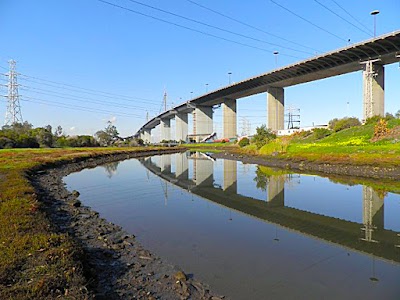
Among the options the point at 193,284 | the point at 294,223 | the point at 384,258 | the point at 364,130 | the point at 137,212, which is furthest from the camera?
the point at 364,130

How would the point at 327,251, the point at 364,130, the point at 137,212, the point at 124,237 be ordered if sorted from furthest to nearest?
1. the point at 364,130
2. the point at 137,212
3. the point at 124,237
4. the point at 327,251

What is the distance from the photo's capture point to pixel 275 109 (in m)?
84.5

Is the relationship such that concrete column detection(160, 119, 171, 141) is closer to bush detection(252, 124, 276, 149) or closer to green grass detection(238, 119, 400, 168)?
bush detection(252, 124, 276, 149)

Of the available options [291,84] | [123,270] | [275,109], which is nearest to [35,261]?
[123,270]

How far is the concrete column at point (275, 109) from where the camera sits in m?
83.5

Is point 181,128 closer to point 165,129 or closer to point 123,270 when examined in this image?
point 165,129

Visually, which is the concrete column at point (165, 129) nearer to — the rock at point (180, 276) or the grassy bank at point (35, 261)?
the grassy bank at point (35, 261)

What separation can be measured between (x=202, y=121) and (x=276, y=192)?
106 metres

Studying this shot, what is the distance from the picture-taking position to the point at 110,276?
743cm

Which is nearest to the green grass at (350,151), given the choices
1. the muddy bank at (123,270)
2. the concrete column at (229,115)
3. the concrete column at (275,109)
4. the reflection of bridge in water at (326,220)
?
the reflection of bridge in water at (326,220)

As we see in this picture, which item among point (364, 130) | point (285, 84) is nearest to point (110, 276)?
point (364, 130)

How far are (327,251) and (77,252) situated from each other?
8.12 metres

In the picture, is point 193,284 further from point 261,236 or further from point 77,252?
point 261,236

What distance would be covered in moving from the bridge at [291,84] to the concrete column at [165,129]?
9418mm
